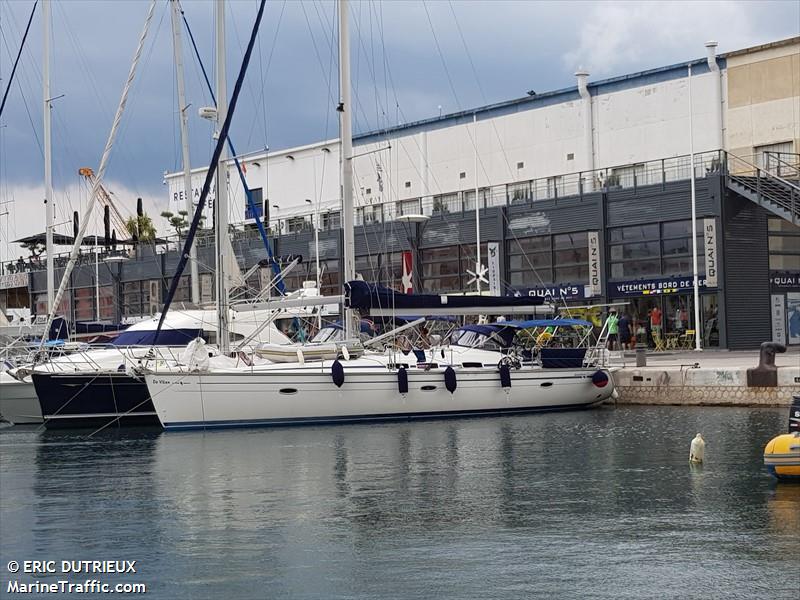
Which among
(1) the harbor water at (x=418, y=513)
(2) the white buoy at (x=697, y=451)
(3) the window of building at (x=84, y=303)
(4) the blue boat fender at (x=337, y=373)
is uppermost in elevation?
(3) the window of building at (x=84, y=303)

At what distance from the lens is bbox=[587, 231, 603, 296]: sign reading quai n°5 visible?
46.7 m

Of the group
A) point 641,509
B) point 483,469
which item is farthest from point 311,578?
point 483,469

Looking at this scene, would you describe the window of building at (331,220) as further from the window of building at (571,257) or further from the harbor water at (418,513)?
the harbor water at (418,513)

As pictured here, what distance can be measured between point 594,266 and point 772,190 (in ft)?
26.0

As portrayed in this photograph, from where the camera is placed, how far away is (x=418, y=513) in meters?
16.8

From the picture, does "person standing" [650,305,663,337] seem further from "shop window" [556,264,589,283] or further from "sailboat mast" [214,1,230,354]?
"sailboat mast" [214,1,230,354]

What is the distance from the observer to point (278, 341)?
3603 centimetres

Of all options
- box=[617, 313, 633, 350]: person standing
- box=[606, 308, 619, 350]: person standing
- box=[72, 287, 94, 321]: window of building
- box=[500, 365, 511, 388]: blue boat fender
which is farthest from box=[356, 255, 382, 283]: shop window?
box=[72, 287, 94, 321]: window of building

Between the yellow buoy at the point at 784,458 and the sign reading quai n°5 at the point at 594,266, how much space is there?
1112 inches

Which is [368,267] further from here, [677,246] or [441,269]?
[677,246]

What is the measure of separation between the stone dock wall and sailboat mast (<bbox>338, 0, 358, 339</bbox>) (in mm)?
8995

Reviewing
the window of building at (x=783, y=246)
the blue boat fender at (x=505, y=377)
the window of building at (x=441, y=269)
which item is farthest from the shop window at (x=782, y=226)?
the blue boat fender at (x=505, y=377)

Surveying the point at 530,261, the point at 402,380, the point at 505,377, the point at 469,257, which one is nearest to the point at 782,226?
the point at 530,261

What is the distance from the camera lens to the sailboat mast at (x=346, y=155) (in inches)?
1200
